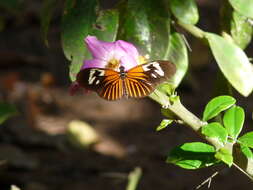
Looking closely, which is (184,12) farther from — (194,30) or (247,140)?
(247,140)

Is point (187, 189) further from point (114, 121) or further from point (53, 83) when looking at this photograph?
point (53, 83)

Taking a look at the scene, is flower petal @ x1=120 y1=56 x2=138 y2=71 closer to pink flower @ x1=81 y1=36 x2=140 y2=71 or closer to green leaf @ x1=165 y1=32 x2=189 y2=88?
pink flower @ x1=81 y1=36 x2=140 y2=71

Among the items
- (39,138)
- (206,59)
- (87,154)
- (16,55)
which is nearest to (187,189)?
(87,154)

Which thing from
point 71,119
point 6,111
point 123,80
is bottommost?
point 71,119

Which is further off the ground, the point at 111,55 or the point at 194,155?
the point at 111,55

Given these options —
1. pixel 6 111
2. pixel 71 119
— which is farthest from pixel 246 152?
pixel 71 119

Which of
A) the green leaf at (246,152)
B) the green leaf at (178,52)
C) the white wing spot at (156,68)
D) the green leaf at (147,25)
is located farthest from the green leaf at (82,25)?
the green leaf at (246,152)

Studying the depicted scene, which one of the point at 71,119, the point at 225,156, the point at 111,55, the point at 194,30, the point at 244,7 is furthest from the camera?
the point at 71,119

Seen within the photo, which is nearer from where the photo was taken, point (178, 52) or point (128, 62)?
point (128, 62)

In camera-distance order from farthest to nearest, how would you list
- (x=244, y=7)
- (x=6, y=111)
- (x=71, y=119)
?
(x=71, y=119) → (x=6, y=111) → (x=244, y=7)
